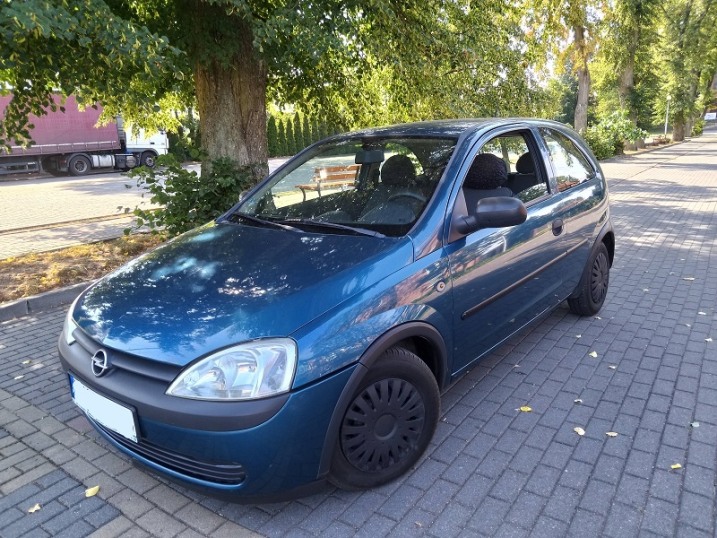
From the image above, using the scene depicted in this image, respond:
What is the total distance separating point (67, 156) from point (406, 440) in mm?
25894

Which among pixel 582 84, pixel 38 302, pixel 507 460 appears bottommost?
pixel 507 460

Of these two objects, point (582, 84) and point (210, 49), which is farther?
point (582, 84)

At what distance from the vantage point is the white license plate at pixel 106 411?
2234mm

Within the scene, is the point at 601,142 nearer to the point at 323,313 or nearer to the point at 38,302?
the point at 38,302

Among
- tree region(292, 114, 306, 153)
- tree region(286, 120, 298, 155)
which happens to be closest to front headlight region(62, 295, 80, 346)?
tree region(286, 120, 298, 155)

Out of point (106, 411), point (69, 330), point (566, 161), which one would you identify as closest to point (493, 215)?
point (566, 161)

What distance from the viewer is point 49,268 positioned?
6.45 meters

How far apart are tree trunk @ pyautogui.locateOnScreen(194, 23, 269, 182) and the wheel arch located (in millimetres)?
5094

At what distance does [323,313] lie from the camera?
224 centimetres

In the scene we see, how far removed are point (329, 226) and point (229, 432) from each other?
134 cm

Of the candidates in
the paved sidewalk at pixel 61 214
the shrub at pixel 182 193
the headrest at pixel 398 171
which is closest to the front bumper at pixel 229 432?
the headrest at pixel 398 171

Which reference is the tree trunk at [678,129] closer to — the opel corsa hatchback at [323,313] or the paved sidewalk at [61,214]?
the paved sidewalk at [61,214]

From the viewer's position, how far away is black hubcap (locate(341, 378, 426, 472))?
93.2 inches

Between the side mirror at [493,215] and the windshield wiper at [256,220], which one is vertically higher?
the side mirror at [493,215]
